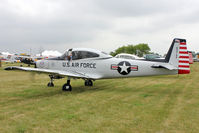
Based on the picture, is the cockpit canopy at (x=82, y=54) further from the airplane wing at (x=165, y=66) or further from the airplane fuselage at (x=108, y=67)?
the airplane wing at (x=165, y=66)

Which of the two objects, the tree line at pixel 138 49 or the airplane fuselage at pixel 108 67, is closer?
the airplane fuselage at pixel 108 67

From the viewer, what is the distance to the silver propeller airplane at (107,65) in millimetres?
9320

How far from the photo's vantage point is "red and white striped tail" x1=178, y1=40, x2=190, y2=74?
919 centimetres

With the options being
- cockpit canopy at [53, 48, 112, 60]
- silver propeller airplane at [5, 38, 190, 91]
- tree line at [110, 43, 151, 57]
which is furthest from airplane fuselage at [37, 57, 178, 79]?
tree line at [110, 43, 151, 57]

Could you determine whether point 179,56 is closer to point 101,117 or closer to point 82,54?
point 82,54

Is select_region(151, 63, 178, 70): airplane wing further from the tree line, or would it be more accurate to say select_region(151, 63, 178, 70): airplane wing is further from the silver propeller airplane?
the tree line

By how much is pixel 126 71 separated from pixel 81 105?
4.06 metres

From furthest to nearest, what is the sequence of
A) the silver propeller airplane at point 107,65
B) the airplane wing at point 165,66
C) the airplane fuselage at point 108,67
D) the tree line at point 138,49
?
the tree line at point 138,49 < the airplane fuselage at point 108,67 < the silver propeller airplane at point 107,65 < the airplane wing at point 165,66

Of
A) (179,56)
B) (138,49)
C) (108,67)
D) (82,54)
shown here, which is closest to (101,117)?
(108,67)

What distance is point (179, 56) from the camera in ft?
30.6

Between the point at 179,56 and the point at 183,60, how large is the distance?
0.30 m

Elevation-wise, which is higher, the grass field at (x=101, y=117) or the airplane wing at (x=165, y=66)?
the airplane wing at (x=165, y=66)

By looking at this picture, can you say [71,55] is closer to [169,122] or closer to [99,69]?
[99,69]

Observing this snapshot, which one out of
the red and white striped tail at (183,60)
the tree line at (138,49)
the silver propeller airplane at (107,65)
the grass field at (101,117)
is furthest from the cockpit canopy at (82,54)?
the tree line at (138,49)
